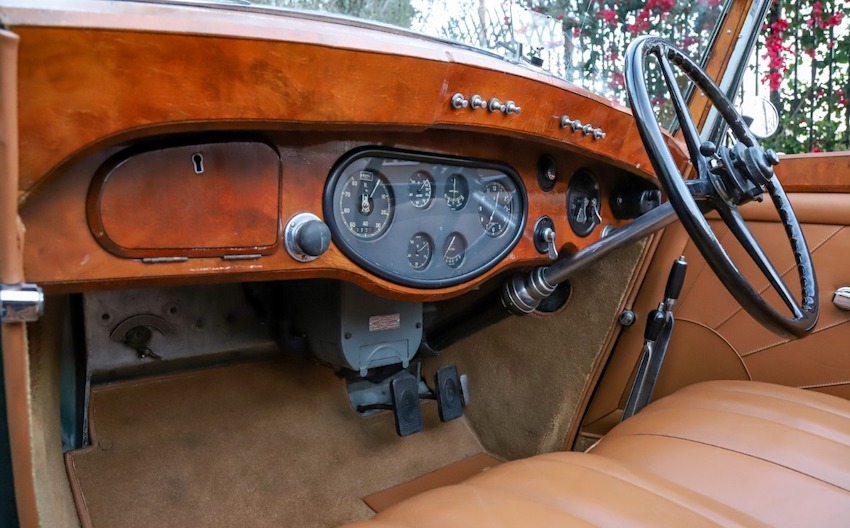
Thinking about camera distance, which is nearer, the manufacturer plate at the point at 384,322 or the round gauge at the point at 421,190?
the round gauge at the point at 421,190

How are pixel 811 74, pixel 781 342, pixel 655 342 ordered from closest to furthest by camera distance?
1. pixel 781 342
2. pixel 655 342
3. pixel 811 74

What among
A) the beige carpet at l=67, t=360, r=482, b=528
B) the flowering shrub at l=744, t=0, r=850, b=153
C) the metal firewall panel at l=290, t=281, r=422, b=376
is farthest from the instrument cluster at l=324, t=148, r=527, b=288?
the flowering shrub at l=744, t=0, r=850, b=153

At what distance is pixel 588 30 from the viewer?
6.23 ft

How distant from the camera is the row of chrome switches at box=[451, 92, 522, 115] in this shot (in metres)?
1.12

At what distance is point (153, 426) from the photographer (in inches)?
69.0

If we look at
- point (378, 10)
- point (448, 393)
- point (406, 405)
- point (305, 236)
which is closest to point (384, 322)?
point (406, 405)

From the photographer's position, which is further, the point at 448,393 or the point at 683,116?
the point at 448,393

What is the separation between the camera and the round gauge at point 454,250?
56.2 inches

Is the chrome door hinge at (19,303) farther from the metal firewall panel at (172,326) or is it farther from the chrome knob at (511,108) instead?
the metal firewall panel at (172,326)

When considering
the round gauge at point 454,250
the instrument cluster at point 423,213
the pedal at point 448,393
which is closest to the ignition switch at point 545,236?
the instrument cluster at point 423,213

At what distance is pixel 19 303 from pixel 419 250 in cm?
80

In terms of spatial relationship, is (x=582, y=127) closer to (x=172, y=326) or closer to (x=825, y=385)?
(x=825, y=385)

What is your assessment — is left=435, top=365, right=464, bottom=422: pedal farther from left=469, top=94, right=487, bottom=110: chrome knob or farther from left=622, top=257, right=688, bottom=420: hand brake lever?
left=469, top=94, right=487, bottom=110: chrome knob

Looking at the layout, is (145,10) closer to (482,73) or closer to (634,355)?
(482,73)
